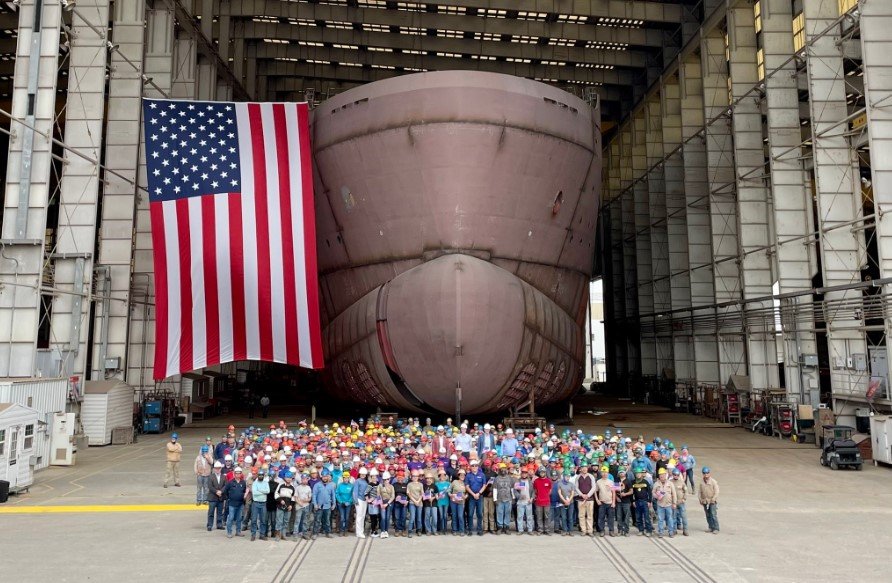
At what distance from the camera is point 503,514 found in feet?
33.8

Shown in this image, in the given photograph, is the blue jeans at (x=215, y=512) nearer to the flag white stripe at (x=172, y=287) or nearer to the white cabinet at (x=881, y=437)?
the flag white stripe at (x=172, y=287)

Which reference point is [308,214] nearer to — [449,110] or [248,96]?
[449,110]

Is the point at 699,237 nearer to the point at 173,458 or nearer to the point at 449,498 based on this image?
the point at 449,498

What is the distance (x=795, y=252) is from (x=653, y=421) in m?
8.51

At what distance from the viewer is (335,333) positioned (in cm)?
2261

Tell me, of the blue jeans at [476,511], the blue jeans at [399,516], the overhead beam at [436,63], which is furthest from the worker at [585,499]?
the overhead beam at [436,63]

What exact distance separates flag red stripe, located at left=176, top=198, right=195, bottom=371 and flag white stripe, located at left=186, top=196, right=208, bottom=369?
3.3 inches

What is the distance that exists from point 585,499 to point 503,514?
4.09ft

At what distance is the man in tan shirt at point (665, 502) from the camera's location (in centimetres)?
983

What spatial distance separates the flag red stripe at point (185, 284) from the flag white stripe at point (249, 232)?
1.61 meters

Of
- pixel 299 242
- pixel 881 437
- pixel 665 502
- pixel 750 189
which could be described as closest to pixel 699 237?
pixel 750 189

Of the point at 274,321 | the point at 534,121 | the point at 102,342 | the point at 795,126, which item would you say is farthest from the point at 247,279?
the point at 795,126

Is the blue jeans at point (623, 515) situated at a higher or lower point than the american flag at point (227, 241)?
lower

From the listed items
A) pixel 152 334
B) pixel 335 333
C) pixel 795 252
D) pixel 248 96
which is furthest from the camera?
pixel 248 96
